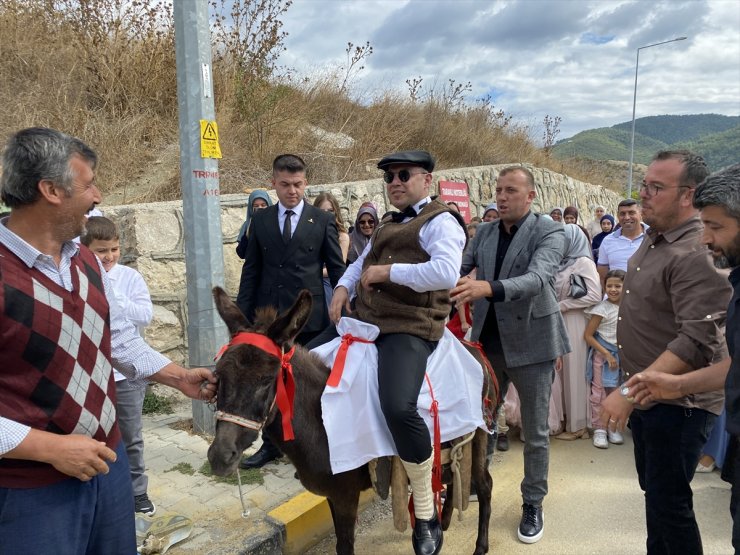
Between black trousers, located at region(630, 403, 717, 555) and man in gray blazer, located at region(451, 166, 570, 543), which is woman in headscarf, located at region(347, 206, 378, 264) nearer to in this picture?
man in gray blazer, located at region(451, 166, 570, 543)

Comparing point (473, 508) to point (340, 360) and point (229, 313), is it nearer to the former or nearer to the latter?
point (340, 360)

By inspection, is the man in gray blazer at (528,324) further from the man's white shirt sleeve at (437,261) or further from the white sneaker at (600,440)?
the white sneaker at (600,440)

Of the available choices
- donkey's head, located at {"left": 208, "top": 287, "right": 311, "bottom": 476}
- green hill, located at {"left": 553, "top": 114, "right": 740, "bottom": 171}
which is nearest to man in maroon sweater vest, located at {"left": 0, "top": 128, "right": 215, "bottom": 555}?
donkey's head, located at {"left": 208, "top": 287, "right": 311, "bottom": 476}

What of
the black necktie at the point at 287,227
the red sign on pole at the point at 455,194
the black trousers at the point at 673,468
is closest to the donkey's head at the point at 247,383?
the black necktie at the point at 287,227

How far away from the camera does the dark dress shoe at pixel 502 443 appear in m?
5.56

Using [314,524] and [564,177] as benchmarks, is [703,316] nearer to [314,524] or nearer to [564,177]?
[314,524]

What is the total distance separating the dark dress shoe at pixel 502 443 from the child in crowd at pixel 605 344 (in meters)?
1.04

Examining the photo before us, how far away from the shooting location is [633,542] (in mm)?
3814

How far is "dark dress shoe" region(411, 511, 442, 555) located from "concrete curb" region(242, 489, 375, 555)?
39.4 inches

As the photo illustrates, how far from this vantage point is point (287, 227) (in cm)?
450

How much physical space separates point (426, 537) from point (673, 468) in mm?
1480

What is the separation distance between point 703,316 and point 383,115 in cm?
1133

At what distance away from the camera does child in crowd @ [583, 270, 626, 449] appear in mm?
5770

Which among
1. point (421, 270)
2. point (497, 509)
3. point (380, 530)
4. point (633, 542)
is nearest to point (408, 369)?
point (421, 270)
